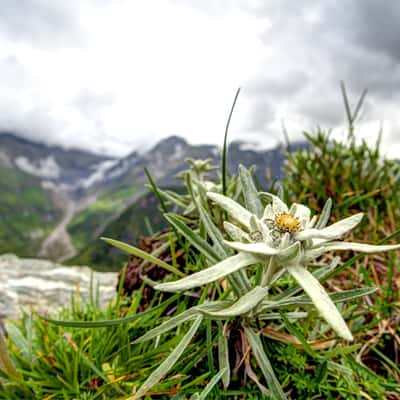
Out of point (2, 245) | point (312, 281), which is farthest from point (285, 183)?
point (2, 245)

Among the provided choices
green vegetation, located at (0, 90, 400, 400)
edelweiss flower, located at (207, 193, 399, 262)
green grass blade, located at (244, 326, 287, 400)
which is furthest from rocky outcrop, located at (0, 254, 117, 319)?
edelweiss flower, located at (207, 193, 399, 262)

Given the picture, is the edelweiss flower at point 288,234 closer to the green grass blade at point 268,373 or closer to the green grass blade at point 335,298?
the green grass blade at point 335,298

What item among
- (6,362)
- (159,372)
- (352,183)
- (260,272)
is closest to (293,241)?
(260,272)

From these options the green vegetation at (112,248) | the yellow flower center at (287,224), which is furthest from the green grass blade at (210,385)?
the green vegetation at (112,248)

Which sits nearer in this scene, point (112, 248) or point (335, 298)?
point (335, 298)

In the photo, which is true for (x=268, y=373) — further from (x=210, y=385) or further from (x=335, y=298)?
(x=335, y=298)

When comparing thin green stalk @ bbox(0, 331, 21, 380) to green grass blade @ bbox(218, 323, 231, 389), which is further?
thin green stalk @ bbox(0, 331, 21, 380)

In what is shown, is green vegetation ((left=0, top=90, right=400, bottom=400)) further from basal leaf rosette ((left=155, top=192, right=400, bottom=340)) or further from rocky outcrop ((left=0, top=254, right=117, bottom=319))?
rocky outcrop ((left=0, top=254, right=117, bottom=319))

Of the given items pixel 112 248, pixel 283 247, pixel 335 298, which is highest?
pixel 283 247
